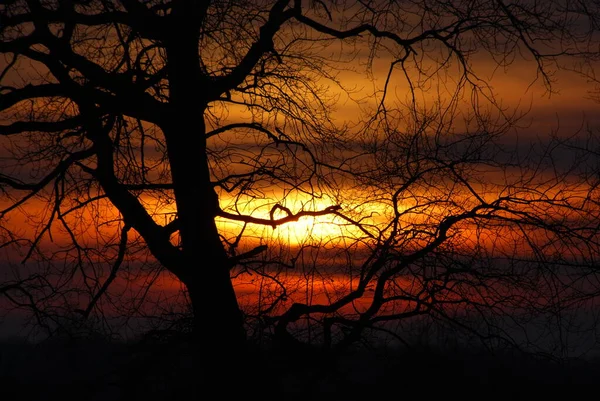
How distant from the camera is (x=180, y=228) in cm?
753

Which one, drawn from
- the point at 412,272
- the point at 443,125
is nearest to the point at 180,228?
the point at 412,272

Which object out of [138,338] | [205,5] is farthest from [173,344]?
[205,5]

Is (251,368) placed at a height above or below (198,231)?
below

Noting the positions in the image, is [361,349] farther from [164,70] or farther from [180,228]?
[164,70]

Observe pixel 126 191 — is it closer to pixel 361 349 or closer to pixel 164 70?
pixel 164 70

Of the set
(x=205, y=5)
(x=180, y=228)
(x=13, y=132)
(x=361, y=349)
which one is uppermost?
(x=205, y=5)

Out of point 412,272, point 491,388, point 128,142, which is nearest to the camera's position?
point 412,272

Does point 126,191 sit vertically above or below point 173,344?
above

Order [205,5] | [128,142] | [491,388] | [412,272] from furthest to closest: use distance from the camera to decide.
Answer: [491,388] < [128,142] < [205,5] < [412,272]

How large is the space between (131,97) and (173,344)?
2.57 m

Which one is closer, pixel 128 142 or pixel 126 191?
pixel 126 191

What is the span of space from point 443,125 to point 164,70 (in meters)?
2.96

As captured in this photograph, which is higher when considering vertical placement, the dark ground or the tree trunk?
the tree trunk

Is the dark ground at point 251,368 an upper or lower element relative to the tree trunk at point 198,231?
lower
